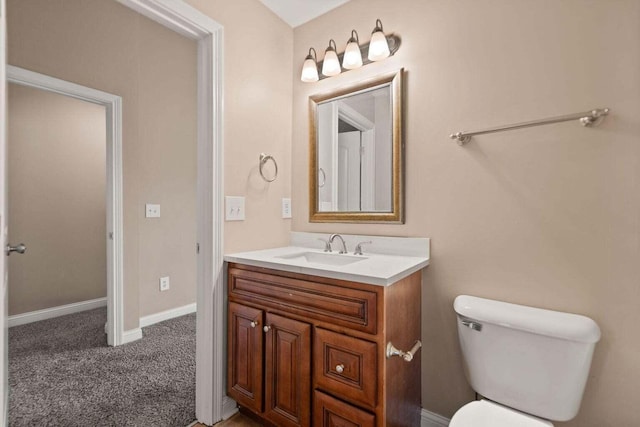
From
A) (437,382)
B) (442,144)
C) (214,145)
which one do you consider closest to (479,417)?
(437,382)

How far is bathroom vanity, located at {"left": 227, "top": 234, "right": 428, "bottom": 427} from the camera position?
3.58 ft

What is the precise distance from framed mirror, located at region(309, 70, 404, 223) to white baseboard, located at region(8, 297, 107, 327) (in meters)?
2.94

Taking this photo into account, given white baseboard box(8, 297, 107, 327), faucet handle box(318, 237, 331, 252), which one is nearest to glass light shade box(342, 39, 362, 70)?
faucet handle box(318, 237, 331, 252)

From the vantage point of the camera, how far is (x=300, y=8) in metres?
1.86

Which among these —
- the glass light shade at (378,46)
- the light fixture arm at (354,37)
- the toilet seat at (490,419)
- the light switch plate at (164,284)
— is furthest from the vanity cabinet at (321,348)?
the light switch plate at (164,284)

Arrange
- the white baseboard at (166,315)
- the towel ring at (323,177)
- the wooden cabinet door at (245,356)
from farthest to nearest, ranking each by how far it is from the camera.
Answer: the white baseboard at (166,315) → the towel ring at (323,177) → the wooden cabinet door at (245,356)

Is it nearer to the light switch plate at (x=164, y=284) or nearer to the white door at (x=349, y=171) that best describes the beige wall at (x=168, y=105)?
the light switch plate at (x=164, y=284)

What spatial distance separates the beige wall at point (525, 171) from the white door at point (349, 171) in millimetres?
238

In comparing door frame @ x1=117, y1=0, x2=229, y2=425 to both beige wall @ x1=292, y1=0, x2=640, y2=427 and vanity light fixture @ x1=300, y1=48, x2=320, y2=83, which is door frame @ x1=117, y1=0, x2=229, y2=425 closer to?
vanity light fixture @ x1=300, y1=48, x2=320, y2=83

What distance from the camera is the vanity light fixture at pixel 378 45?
1.54m

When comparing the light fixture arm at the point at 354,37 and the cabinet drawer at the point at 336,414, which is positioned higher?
the light fixture arm at the point at 354,37

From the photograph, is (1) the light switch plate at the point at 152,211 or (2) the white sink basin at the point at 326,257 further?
(1) the light switch plate at the point at 152,211

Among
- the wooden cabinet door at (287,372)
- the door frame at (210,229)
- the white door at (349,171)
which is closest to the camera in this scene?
the wooden cabinet door at (287,372)

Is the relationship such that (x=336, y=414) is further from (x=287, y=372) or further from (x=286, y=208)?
(x=286, y=208)
